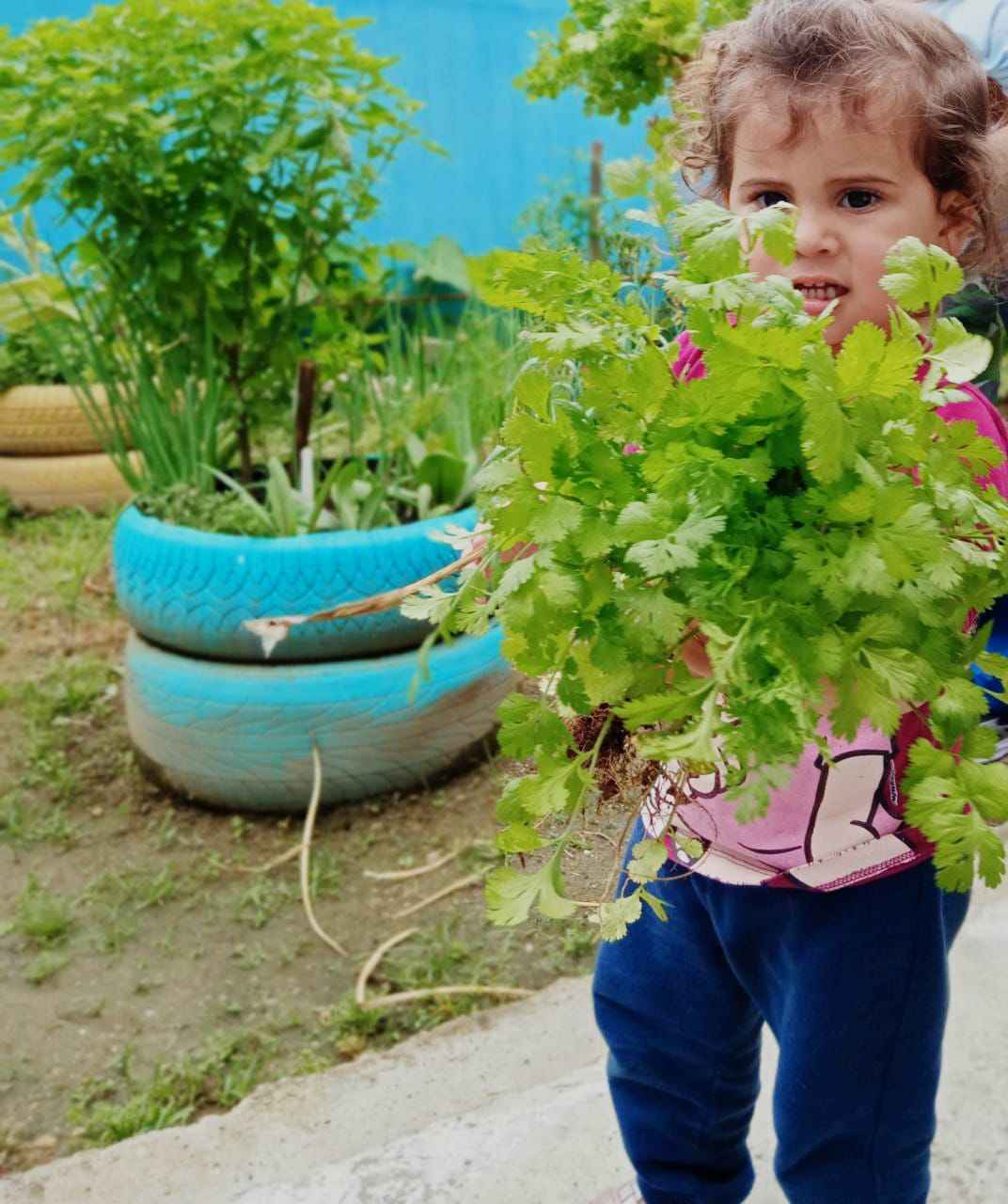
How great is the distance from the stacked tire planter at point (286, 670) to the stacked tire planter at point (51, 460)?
8.18ft

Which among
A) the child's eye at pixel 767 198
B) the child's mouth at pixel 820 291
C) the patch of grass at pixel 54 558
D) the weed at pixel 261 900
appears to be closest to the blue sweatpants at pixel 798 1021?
the child's mouth at pixel 820 291

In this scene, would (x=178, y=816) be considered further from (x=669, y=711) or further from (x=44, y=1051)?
(x=669, y=711)

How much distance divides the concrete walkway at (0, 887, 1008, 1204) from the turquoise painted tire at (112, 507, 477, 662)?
1.00 meters

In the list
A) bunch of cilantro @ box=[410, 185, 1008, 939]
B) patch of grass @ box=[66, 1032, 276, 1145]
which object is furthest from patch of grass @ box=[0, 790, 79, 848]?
bunch of cilantro @ box=[410, 185, 1008, 939]

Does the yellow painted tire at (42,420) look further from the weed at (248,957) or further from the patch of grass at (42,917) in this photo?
the weed at (248,957)

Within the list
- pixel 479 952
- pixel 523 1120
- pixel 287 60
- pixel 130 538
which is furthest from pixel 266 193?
pixel 523 1120

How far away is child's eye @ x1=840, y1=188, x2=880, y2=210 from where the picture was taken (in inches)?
47.1

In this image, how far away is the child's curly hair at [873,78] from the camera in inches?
46.7

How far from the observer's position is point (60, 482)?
5359 millimetres

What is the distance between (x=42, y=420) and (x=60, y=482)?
275 millimetres

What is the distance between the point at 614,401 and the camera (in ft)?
3.06

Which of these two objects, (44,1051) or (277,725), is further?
(277,725)

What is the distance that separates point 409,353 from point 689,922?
7.92 feet

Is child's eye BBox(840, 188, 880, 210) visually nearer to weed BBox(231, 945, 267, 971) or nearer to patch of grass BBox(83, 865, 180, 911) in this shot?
weed BBox(231, 945, 267, 971)
